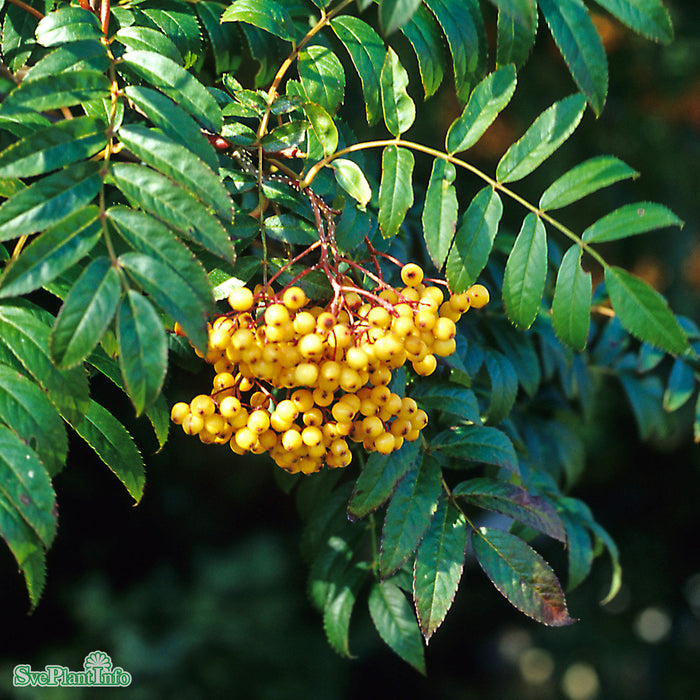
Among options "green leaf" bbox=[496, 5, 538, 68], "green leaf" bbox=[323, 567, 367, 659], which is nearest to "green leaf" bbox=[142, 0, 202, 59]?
"green leaf" bbox=[496, 5, 538, 68]

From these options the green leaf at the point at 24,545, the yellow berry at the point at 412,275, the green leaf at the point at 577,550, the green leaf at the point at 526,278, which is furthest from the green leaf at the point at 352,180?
the green leaf at the point at 577,550

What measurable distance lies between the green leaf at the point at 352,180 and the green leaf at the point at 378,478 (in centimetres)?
37

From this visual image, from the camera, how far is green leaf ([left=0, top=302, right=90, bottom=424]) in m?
0.79

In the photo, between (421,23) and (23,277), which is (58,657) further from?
(421,23)

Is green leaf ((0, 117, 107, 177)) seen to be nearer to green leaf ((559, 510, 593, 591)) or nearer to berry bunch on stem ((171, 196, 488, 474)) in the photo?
berry bunch on stem ((171, 196, 488, 474))

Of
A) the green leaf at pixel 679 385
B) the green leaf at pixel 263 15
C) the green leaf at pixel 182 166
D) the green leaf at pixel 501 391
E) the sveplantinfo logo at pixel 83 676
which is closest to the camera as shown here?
the green leaf at pixel 182 166

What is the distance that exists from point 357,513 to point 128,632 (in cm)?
211

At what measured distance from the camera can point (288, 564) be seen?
3047 millimetres

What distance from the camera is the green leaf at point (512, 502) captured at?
1010mm

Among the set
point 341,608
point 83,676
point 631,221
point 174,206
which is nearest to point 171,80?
point 174,206

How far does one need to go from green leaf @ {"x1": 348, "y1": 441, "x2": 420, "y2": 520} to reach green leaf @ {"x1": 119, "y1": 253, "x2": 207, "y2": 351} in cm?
38

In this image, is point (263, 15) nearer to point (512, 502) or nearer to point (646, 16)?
point (646, 16)

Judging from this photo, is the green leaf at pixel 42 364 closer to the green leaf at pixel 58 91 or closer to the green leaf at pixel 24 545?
the green leaf at pixel 24 545

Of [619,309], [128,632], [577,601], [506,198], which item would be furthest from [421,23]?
[577,601]
